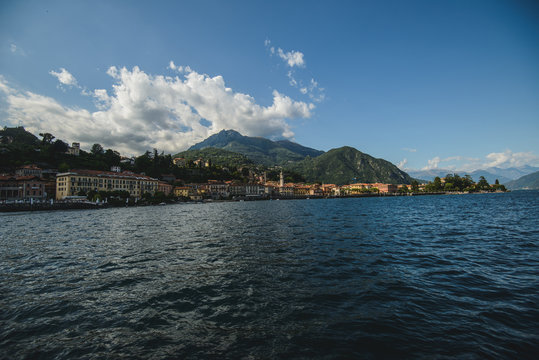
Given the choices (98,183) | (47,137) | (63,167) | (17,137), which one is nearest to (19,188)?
(98,183)

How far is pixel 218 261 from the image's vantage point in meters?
14.0

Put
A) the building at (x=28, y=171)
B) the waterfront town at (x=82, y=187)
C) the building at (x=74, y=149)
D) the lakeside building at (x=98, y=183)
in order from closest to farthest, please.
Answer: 1. the waterfront town at (x=82, y=187)
2. the lakeside building at (x=98, y=183)
3. the building at (x=28, y=171)
4. the building at (x=74, y=149)

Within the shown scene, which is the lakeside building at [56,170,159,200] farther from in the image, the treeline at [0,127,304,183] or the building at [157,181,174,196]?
the treeline at [0,127,304,183]

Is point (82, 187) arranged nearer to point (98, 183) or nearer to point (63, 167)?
point (98, 183)

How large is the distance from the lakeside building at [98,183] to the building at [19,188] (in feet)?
25.4

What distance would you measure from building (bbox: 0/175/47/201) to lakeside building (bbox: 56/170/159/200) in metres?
7.75

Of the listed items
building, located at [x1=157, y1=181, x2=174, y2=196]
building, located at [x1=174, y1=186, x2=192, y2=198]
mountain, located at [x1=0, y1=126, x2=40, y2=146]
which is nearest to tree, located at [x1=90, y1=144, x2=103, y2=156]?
mountain, located at [x1=0, y1=126, x2=40, y2=146]

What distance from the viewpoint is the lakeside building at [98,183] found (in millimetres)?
94438

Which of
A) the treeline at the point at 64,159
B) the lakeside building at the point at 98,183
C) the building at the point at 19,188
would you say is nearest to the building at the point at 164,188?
the lakeside building at the point at 98,183

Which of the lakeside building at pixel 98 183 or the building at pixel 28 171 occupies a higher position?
the building at pixel 28 171

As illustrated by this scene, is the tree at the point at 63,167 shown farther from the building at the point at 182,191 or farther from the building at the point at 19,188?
the building at the point at 182,191

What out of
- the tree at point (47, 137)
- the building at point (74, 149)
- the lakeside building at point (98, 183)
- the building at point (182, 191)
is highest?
the tree at point (47, 137)

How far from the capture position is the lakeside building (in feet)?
310

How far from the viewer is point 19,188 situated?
8600 centimetres
